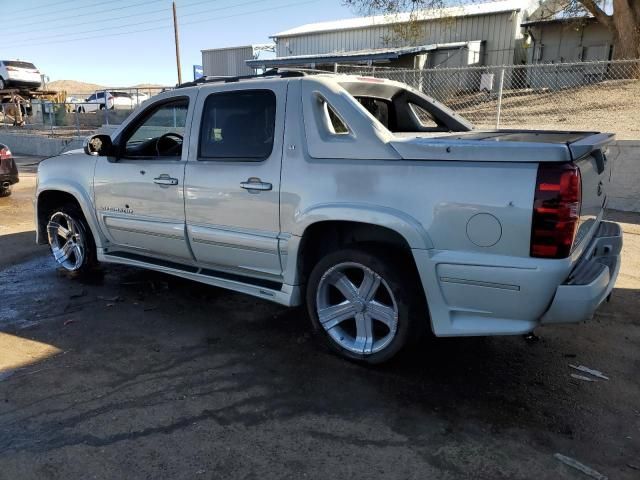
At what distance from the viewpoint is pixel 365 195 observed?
11.0 ft

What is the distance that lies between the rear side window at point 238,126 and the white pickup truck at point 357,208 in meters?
0.01

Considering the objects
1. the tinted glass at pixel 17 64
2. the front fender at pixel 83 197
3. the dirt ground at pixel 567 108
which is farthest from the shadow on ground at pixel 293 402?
the tinted glass at pixel 17 64

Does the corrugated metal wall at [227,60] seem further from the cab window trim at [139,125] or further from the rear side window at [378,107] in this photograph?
the rear side window at [378,107]

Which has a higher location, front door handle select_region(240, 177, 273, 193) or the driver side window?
the driver side window

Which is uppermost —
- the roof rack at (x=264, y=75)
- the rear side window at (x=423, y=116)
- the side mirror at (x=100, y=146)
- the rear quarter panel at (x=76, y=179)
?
the roof rack at (x=264, y=75)

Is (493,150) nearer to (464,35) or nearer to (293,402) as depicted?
(293,402)

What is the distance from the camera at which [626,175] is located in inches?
337

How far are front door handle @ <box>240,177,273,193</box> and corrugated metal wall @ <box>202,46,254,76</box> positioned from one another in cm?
3375

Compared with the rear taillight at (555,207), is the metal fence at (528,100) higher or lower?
higher

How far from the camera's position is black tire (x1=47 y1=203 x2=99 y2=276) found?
5477 mm

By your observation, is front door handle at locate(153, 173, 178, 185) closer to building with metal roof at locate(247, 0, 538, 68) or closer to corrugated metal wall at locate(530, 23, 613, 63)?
building with metal roof at locate(247, 0, 538, 68)

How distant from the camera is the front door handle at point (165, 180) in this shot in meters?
4.37

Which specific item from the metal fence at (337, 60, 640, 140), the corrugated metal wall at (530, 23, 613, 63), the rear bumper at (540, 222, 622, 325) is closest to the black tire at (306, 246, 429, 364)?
the rear bumper at (540, 222, 622, 325)

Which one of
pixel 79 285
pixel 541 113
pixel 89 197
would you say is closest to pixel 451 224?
pixel 89 197
